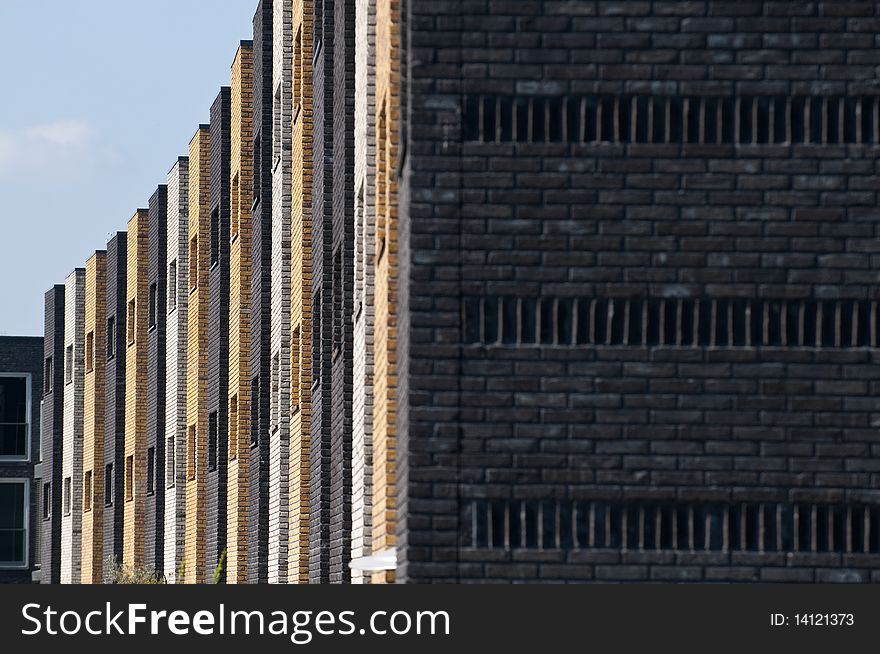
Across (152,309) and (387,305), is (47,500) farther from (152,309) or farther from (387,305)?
(387,305)

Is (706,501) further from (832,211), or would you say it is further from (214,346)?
(214,346)

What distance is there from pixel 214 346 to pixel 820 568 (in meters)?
23.8

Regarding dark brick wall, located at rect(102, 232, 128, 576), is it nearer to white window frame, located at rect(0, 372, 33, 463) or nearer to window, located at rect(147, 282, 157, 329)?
window, located at rect(147, 282, 157, 329)

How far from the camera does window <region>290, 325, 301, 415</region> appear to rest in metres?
26.3

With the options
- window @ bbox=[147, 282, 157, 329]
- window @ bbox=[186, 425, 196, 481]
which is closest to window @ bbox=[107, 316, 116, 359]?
window @ bbox=[147, 282, 157, 329]

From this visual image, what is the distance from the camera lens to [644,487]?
11930mm

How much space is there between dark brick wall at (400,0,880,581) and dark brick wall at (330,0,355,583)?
873 centimetres

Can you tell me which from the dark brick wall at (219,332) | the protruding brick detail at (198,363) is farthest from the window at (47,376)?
the dark brick wall at (219,332)

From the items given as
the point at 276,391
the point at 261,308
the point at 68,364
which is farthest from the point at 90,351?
the point at 276,391

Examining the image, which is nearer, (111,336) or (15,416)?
(111,336)

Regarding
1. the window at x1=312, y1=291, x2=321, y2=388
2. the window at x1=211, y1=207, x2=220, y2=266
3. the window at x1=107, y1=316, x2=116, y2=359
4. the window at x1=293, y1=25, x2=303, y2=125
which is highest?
the window at x1=293, y1=25, x2=303, y2=125

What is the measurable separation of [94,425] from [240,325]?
2017cm

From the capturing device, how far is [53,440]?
5616 centimetres

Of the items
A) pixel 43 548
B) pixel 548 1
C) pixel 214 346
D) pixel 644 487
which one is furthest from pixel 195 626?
pixel 43 548
